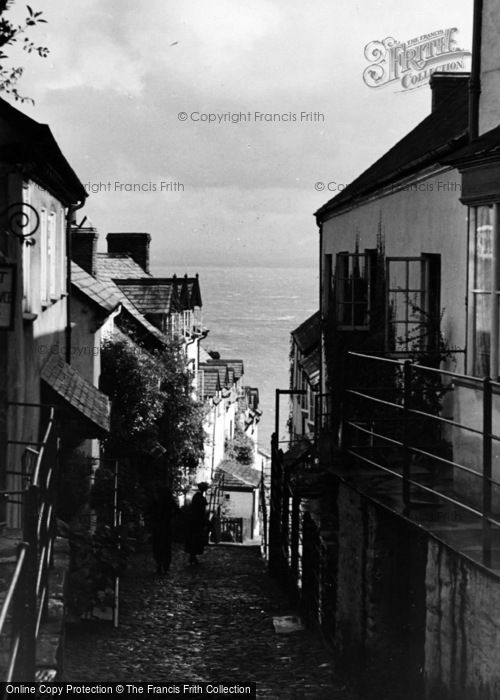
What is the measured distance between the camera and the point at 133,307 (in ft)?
108

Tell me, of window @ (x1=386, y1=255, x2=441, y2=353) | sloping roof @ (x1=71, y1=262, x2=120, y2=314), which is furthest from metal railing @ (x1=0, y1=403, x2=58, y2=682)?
sloping roof @ (x1=71, y1=262, x2=120, y2=314)

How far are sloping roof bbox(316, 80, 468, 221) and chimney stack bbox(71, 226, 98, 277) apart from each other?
6.64m

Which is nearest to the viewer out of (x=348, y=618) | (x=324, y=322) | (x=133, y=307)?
(x=348, y=618)

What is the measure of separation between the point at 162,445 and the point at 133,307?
19.2 feet

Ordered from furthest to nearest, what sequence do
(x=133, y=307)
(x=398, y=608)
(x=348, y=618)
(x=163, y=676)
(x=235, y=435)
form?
(x=235, y=435), (x=133, y=307), (x=163, y=676), (x=348, y=618), (x=398, y=608)

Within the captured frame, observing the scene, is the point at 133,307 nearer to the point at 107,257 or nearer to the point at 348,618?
the point at 107,257

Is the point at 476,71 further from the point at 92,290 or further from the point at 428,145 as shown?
the point at 92,290

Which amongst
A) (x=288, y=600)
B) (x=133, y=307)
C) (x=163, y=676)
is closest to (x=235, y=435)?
(x=133, y=307)

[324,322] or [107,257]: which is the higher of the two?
[107,257]

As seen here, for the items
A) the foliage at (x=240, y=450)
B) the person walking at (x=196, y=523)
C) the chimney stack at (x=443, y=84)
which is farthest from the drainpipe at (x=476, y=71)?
the foliage at (x=240, y=450)

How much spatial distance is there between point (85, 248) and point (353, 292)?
442 inches

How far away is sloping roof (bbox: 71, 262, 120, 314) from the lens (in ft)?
75.8

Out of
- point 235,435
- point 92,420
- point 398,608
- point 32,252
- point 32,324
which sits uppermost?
point 32,252

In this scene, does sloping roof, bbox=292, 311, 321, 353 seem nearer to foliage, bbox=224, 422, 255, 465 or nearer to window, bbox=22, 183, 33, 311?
window, bbox=22, 183, 33, 311
